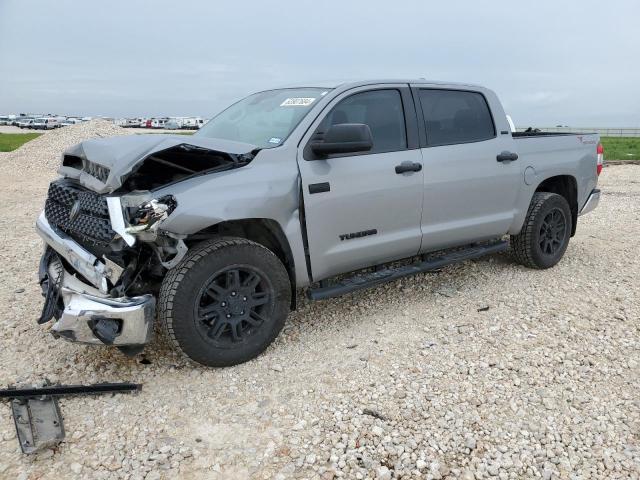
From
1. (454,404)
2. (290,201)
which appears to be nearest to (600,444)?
(454,404)

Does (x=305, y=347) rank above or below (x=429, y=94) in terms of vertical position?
below

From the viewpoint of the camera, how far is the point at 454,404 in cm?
326

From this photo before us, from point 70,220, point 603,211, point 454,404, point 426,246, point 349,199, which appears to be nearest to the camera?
point 454,404

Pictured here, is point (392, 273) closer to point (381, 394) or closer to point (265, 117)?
point (381, 394)

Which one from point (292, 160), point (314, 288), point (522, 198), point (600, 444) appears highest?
point (292, 160)

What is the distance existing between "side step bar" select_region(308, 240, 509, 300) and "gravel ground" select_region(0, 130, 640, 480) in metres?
0.37

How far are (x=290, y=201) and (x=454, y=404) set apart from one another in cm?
167

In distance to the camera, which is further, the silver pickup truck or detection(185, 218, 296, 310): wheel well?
detection(185, 218, 296, 310): wheel well

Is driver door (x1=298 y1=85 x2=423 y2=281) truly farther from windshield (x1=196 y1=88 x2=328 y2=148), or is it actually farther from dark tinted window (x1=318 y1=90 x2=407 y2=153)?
windshield (x1=196 y1=88 x2=328 y2=148)

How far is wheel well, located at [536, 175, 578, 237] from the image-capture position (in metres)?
5.81

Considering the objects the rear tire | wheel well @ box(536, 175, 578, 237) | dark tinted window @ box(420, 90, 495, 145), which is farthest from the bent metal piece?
wheel well @ box(536, 175, 578, 237)

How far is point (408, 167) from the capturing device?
428 cm

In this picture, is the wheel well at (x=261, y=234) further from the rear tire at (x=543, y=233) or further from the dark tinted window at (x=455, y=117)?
the rear tire at (x=543, y=233)

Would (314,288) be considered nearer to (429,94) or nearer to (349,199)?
(349,199)
